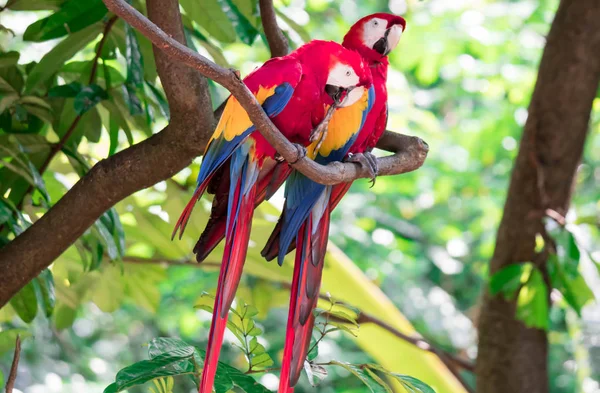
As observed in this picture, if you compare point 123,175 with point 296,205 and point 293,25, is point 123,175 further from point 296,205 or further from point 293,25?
point 293,25

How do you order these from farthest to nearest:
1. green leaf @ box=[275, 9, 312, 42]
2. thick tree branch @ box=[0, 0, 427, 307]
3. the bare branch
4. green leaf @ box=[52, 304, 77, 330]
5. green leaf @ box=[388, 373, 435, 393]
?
1. green leaf @ box=[52, 304, 77, 330]
2. green leaf @ box=[275, 9, 312, 42]
3. thick tree branch @ box=[0, 0, 427, 307]
4. green leaf @ box=[388, 373, 435, 393]
5. the bare branch

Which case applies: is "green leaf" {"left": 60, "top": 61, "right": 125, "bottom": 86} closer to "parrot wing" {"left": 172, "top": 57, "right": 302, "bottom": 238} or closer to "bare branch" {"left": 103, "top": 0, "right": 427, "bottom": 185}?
"parrot wing" {"left": 172, "top": 57, "right": 302, "bottom": 238}

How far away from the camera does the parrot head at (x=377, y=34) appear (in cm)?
84

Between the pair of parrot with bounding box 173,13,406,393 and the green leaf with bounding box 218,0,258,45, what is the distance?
143 mm

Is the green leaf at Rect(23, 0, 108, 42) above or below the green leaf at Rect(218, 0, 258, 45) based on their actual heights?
below

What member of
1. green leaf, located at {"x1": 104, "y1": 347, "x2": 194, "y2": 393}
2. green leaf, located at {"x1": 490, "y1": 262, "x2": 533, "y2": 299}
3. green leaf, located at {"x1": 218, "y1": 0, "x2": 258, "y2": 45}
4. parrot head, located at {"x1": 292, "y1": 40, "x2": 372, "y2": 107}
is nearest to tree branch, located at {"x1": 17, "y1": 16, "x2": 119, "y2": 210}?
green leaf, located at {"x1": 218, "y1": 0, "x2": 258, "y2": 45}

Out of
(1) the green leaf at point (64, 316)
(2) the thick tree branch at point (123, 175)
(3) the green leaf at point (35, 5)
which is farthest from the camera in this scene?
(1) the green leaf at point (64, 316)

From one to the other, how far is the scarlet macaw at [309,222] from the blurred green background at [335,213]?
0.19m

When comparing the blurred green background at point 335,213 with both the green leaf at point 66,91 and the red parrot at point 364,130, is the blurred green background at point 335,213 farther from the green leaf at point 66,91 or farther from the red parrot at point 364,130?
the red parrot at point 364,130

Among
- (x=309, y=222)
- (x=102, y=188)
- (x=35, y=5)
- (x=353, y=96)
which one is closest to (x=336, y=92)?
(x=353, y=96)

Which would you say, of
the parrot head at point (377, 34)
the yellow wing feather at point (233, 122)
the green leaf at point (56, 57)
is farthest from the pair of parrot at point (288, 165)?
the green leaf at point (56, 57)

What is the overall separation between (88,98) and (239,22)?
19 cm

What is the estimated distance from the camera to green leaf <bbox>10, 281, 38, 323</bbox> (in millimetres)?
818

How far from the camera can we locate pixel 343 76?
68cm
